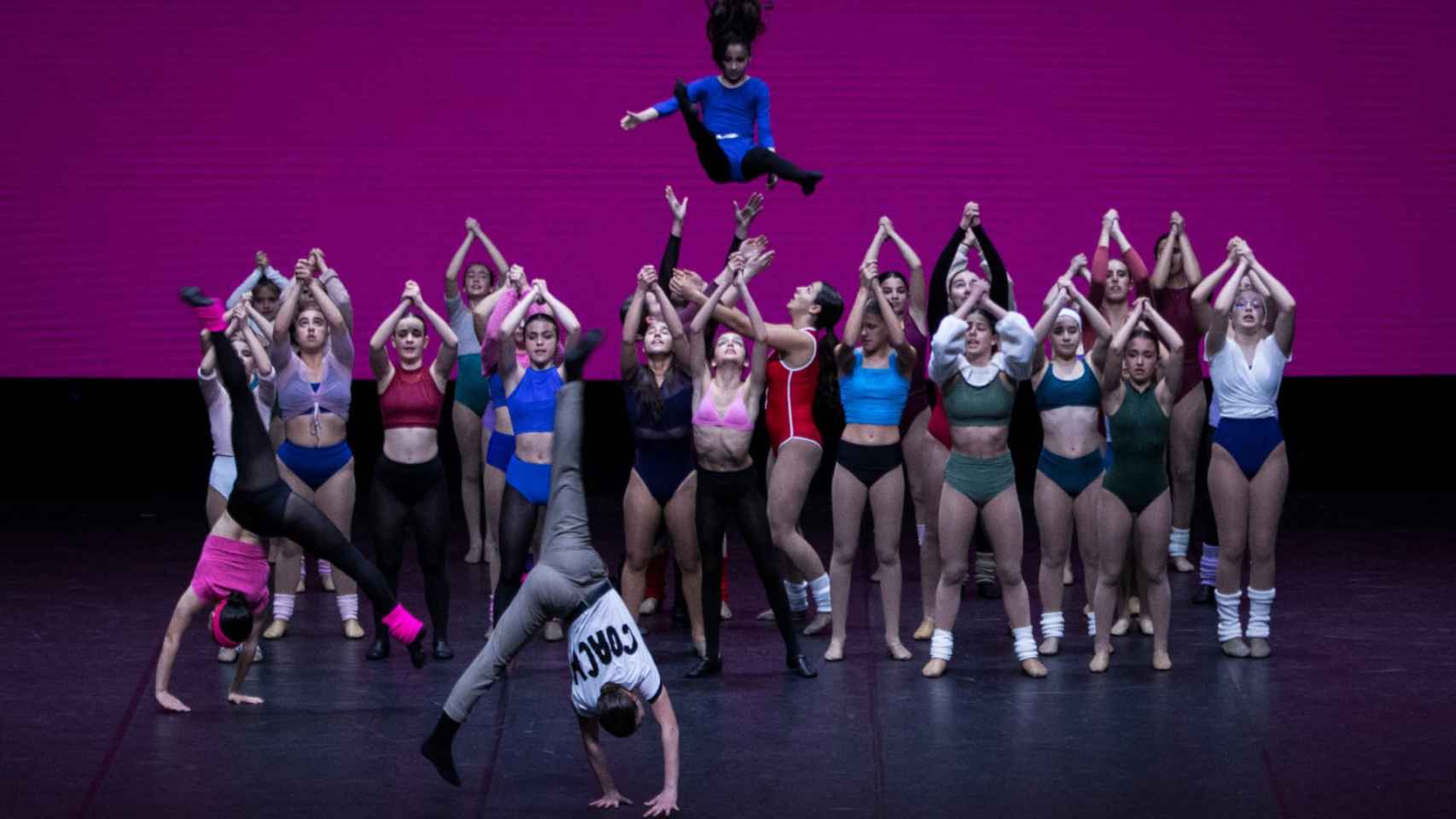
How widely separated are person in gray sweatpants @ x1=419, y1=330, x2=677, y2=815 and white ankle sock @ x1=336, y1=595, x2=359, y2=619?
2027 millimetres

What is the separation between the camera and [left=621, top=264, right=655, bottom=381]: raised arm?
7.18 meters

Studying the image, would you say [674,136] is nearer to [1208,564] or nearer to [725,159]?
[725,159]

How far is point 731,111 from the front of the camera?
22.3ft

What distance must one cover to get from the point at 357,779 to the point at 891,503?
7.71 ft

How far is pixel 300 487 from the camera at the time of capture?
770cm

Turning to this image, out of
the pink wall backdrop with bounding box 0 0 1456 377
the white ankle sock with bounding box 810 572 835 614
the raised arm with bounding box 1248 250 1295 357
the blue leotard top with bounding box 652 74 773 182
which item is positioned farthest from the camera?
the pink wall backdrop with bounding box 0 0 1456 377

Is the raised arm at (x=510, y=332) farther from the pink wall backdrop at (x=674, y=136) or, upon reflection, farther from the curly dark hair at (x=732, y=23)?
the pink wall backdrop at (x=674, y=136)

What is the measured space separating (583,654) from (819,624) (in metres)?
2.29

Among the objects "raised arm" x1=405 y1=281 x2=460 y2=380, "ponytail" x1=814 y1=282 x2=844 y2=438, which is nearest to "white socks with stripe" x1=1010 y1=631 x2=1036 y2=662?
"ponytail" x1=814 y1=282 x2=844 y2=438

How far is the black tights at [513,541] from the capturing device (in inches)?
283

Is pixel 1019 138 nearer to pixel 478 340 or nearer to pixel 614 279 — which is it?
pixel 614 279

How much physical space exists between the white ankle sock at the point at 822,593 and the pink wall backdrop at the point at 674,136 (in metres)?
2.39

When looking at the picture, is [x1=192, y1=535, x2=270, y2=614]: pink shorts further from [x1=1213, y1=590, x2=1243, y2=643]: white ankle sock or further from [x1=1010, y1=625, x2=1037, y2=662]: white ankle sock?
[x1=1213, y1=590, x2=1243, y2=643]: white ankle sock

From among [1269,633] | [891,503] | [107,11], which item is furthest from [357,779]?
[107,11]
